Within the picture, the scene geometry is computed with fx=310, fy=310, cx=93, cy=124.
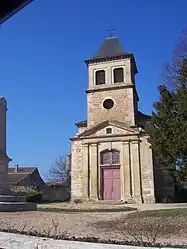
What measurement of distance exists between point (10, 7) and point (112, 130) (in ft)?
89.4

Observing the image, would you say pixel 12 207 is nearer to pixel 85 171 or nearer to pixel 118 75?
pixel 85 171

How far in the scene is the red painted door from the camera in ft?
89.6

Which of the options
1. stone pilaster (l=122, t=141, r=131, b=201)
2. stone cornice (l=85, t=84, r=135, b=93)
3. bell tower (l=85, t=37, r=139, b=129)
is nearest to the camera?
stone pilaster (l=122, t=141, r=131, b=201)

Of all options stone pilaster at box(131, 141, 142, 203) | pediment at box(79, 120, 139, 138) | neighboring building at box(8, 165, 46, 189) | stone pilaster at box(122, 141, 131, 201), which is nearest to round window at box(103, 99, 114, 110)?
pediment at box(79, 120, 139, 138)

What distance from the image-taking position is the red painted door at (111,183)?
89.6 feet

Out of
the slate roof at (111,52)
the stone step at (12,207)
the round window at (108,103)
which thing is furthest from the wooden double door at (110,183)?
the stone step at (12,207)

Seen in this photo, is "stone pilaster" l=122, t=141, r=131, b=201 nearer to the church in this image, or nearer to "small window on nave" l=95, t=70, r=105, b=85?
the church

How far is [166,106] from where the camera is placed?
1462 cm

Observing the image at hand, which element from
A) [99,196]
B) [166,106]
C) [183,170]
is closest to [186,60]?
[166,106]

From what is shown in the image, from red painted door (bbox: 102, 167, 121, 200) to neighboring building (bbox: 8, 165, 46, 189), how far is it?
1636cm

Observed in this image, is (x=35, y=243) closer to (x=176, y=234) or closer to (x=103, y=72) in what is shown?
(x=176, y=234)

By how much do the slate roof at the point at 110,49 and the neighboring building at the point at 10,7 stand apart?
3126 centimetres

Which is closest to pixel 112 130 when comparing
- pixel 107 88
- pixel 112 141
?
pixel 112 141

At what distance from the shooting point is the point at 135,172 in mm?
26828
